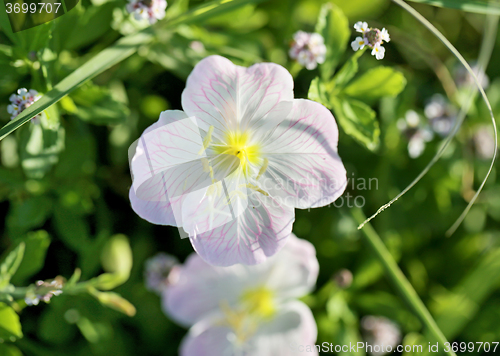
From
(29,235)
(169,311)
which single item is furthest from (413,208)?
(29,235)

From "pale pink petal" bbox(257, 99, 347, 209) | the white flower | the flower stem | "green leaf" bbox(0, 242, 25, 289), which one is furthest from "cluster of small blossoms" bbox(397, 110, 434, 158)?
"green leaf" bbox(0, 242, 25, 289)

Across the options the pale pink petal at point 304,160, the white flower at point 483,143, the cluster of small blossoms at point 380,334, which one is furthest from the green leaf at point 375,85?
the cluster of small blossoms at point 380,334

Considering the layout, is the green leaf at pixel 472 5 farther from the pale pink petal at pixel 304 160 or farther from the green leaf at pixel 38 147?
the green leaf at pixel 38 147

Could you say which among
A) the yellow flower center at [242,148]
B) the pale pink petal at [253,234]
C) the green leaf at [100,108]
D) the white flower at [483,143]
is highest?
the green leaf at [100,108]

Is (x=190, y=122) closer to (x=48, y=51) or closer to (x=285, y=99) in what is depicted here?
(x=285, y=99)

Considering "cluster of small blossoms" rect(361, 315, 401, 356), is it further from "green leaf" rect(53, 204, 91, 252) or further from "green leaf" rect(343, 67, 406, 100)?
"green leaf" rect(53, 204, 91, 252)

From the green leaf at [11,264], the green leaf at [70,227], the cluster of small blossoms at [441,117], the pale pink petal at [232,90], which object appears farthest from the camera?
Result: the cluster of small blossoms at [441,117]
